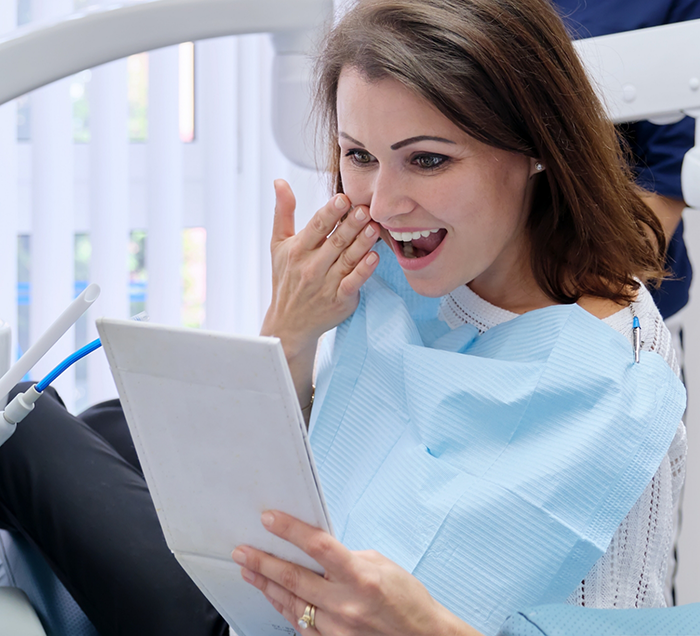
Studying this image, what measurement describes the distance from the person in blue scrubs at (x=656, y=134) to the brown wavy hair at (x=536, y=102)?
17 centimetres

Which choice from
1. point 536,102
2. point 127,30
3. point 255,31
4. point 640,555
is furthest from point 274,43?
point 640,555

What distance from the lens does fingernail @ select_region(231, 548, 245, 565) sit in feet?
2.05

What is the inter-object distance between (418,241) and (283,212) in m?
0.21

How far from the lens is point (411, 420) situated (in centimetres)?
88

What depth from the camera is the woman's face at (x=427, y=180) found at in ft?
2.58

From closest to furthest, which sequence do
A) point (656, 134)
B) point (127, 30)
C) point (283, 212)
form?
point (127, 30), point (283, 212), point (656, 134)

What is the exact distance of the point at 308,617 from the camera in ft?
2.03

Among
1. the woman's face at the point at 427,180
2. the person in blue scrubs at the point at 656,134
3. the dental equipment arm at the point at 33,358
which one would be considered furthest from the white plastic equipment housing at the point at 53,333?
the person in blue scrubs at the point at 656,134

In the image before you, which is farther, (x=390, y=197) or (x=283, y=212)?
(x=283, y=212)

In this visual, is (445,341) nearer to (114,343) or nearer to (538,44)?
(538,44)

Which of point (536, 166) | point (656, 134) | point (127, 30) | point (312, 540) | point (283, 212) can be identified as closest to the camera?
point (312, 540)

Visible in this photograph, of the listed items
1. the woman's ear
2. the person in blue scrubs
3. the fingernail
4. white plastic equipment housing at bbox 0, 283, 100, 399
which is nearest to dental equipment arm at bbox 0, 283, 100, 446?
white plastic equipment housing at bbox 0, 283, 100, 399

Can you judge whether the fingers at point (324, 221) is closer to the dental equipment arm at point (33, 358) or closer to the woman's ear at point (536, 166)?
the woman's ear at point (536, 166)

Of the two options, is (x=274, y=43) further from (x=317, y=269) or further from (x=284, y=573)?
(x=284, y=573)
